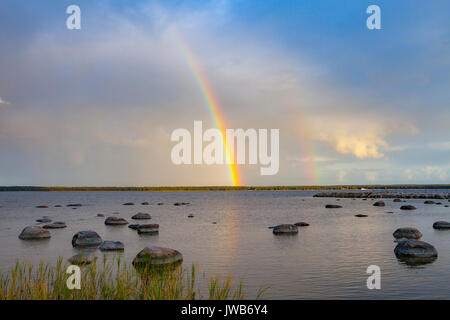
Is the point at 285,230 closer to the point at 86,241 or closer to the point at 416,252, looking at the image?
the point at 416,252

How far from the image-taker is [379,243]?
31734 millimetres

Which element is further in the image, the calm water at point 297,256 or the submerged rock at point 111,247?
the submerged rock at point 111,247

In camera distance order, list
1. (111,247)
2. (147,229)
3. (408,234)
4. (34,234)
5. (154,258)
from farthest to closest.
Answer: (147,229)
(34,234)
(408,234)
(111,247)
(154,258)

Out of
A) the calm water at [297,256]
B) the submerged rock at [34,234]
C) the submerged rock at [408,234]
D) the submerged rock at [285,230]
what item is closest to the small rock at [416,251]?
the calm water at [297,256]

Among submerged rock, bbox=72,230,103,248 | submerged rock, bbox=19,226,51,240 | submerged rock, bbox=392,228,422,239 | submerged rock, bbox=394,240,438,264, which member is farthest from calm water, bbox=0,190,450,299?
submerged rock, bbox=392,228,422,239

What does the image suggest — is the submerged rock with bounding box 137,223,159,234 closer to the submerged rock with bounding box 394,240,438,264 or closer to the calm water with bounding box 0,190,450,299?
the calm water with bounding box 0,190,450,299

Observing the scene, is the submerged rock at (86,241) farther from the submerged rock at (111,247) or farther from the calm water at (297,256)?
the submerged rock at (111,247)

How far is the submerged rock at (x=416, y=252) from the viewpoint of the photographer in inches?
945

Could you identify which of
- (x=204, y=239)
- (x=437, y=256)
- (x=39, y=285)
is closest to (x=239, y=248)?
(x=204, y=239)

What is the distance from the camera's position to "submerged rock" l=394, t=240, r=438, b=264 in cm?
2399

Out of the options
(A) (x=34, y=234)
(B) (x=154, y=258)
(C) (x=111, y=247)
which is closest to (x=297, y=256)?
(B) (x=154, y=258)

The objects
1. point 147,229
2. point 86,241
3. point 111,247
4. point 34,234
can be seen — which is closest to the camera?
point 111,247

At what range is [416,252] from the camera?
958 inches
